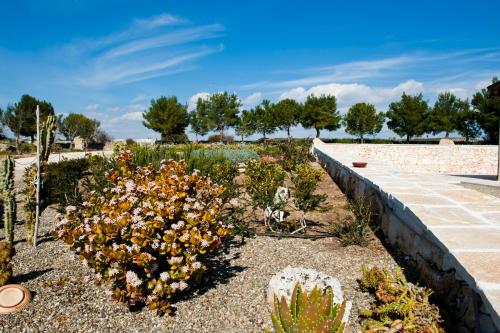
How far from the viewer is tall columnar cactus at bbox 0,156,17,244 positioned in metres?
5.12

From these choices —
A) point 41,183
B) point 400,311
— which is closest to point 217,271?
point 400,311

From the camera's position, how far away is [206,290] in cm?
368

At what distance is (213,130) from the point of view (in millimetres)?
51094

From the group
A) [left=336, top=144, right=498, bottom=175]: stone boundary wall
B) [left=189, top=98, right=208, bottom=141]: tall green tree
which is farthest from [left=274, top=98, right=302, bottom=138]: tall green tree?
[left=336, top=144, right=498, bottom=175]: stone boundary wall

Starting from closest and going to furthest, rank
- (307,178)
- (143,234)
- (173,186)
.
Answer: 1. (143,234)
2. (173,186)
3. (307,178)

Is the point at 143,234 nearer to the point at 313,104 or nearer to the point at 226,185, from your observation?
the point at 226,185

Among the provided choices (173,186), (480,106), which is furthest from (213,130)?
(173,186)

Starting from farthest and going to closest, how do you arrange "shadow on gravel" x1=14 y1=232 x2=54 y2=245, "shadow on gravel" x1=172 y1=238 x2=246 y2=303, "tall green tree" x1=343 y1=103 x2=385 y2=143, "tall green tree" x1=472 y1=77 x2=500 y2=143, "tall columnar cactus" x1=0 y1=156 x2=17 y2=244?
"tall green tree" x1=343 y1=103 x2=385 y2=143
"tall green tree" x1=472 y1=77 x2=500 y2=143
"shadow on gravel" x1=14 y1=232 x2=54 y2=245
"tall columnar cactus" x1=0 y1=156 x2=17 y2=244
"shadow on gravel" x1=172 y1=238 x2=246 y2=303

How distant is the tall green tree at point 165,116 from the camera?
46562 millimetres

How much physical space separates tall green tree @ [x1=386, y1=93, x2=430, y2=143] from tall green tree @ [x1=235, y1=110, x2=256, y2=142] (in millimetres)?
18112

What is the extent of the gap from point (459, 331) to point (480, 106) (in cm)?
4297

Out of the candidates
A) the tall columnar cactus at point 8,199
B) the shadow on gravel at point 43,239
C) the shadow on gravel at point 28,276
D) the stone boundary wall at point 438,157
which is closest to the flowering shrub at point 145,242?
the shadow on gravel at point 28,276

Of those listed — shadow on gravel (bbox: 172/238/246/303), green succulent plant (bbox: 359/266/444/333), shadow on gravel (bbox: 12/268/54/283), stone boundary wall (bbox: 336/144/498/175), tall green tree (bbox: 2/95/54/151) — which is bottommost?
shadow on gravel (bbox: 12/268/54/283)

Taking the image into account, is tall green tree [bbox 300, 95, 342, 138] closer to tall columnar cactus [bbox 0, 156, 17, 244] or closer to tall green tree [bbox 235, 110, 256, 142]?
tall green tree [bbox 235, 110, 256, 142]
